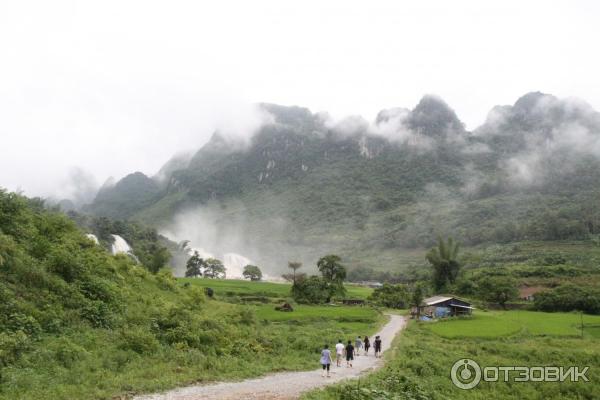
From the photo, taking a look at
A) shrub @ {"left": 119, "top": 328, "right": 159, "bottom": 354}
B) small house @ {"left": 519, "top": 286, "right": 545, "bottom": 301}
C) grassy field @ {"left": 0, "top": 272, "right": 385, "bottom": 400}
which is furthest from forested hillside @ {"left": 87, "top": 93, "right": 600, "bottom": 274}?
shrub @ {"left": 119, "top": 328, "right": 159, "bottom": 354}

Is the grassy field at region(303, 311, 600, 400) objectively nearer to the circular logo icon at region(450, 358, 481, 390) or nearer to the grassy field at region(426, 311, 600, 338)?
the grassy field at region(426, 311, 600, 338)

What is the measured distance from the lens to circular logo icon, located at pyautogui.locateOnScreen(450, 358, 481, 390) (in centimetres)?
2009

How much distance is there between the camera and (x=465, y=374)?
21.5 m

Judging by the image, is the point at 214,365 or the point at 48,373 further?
the point at 214,365

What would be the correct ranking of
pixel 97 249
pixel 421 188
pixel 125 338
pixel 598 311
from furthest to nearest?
pixel 421 188
pixel 598 311
pixel 97 249
pixel 125 338

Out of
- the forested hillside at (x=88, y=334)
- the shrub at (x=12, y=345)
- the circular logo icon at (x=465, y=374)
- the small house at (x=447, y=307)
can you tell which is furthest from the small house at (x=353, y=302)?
the shrub at (x=12, y=345)

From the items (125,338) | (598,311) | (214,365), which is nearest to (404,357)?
(214,365)

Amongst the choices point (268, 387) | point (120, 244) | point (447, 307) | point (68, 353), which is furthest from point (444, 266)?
point (68, 353)

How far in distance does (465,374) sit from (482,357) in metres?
5.14

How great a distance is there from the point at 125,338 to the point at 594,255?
89525 millimetres

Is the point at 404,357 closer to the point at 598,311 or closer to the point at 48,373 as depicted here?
the point at 48,373

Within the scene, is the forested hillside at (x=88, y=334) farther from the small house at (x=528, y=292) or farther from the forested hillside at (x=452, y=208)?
the forested hillside at (x=452, y=208)

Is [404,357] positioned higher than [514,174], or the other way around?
[514,174]

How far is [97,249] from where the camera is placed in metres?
26.0
